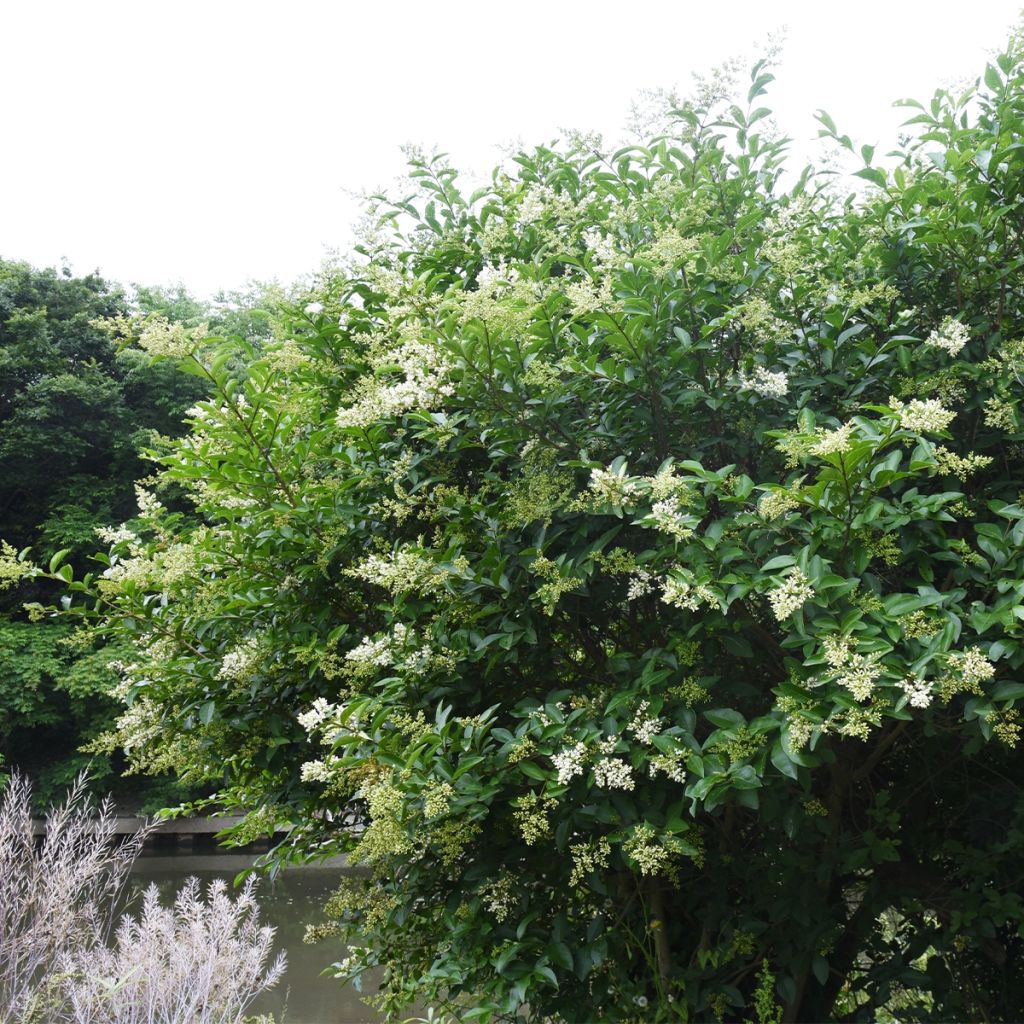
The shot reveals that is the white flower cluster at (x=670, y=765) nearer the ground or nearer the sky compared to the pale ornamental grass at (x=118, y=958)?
nearer the sky

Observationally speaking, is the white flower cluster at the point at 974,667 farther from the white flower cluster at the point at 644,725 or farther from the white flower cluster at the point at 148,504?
the white flower cluster at the point at 148,504

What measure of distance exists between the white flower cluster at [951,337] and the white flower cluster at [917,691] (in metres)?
0.89

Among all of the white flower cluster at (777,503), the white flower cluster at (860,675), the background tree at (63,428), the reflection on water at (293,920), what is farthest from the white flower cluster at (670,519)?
the background tree at (63,428)

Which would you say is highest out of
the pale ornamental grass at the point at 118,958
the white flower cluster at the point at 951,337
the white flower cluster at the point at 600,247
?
the white flower cluster at the point at 600,247

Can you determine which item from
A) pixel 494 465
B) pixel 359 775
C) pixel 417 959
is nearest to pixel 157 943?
pixel 417 959

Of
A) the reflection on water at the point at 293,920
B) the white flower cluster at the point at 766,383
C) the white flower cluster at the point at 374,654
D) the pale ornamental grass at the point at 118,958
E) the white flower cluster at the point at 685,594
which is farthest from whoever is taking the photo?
the reflection on water at the point at 293,920

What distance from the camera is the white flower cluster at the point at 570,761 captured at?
2.18 meters

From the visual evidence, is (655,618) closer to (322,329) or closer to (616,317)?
(616,317)

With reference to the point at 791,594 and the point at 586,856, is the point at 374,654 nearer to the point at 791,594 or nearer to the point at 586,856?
the point at 586,856

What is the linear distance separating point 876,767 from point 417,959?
168 cm

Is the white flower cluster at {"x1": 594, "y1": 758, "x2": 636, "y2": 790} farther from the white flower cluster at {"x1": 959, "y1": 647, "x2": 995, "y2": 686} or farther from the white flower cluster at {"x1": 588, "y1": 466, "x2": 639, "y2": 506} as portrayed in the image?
the white flower cluster at {"x1": 959, "y1": 647, "x2": 995, "y2": 686}

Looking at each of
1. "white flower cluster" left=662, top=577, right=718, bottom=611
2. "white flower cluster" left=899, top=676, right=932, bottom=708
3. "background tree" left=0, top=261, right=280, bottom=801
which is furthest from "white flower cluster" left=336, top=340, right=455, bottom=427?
"background tree" left=0, top=261, right=280, bottom=801

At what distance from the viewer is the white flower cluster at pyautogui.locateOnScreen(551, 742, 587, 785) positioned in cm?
218

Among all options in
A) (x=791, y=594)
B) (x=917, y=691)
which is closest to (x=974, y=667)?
(x=917, y=691)
